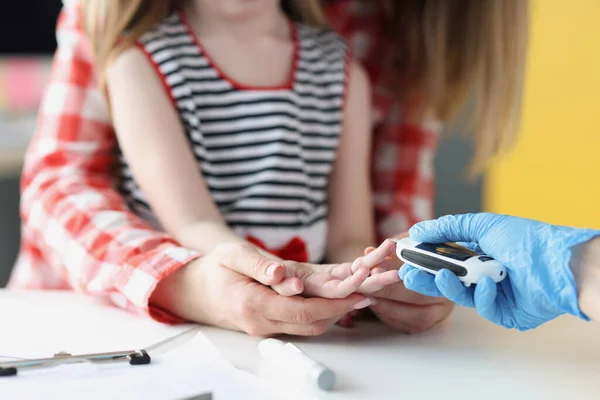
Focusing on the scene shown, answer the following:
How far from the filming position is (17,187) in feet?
5.61

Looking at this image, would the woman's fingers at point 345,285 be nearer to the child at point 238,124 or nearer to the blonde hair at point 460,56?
the child at point 238,124

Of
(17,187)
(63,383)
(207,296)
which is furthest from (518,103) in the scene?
(17,187)

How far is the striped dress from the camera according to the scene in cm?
82

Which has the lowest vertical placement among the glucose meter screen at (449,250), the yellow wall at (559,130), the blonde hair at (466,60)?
the yellow wall at (559,130)


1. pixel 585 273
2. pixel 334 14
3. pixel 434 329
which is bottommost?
pixel 434 329

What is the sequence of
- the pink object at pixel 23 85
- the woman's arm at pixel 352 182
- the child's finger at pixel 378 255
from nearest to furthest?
the child's finger at pixel 378 255 → the woman's arm at pixel 352 182 → the pink object at pixel 23 85

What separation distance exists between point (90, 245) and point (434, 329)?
0.34 meters

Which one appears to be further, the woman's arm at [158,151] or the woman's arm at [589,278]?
the woman's arm at [158,151]

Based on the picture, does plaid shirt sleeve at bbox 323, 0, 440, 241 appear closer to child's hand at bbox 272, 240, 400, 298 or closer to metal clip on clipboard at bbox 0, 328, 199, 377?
child's hand at bbox 272, 240, 400, 298

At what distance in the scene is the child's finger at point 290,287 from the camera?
1.85 ft

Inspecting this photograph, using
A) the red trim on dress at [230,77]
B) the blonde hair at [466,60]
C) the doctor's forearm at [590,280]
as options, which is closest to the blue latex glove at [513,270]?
the doctor's forearm at [590,280]

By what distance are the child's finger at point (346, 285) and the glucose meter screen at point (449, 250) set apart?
0.16 feet

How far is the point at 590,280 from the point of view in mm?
472

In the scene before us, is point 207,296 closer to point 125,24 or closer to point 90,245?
point 90,245
